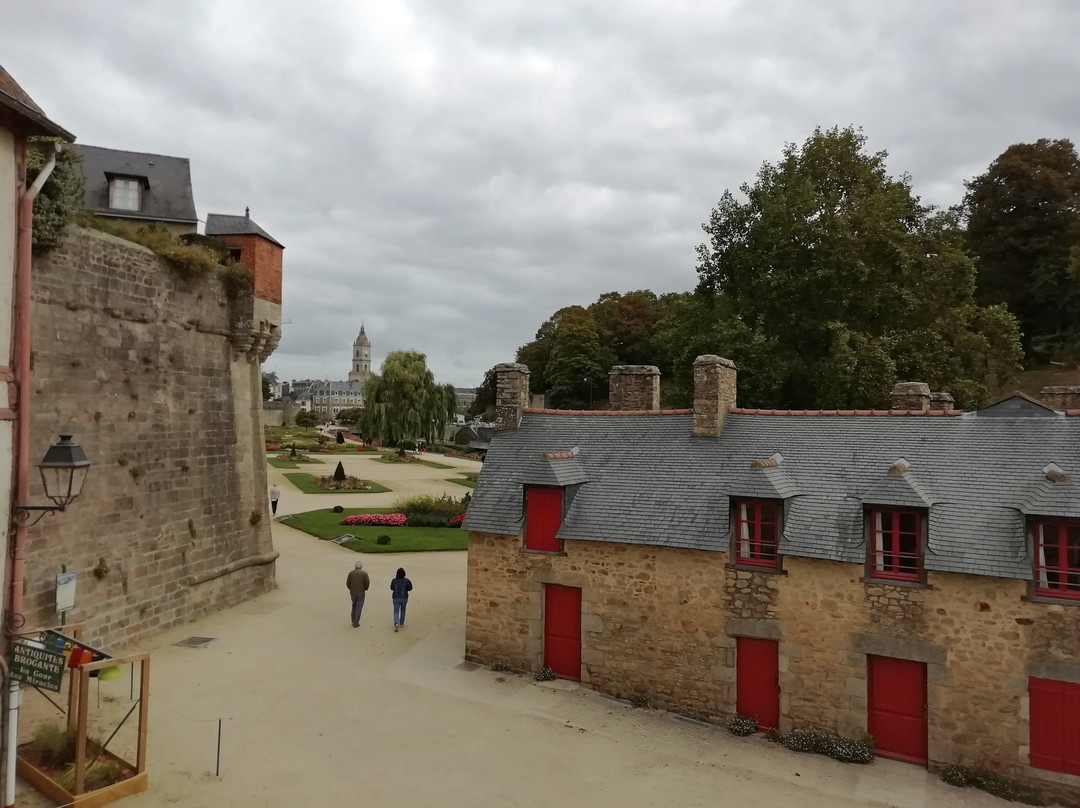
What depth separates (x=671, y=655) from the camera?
1177 centimetres

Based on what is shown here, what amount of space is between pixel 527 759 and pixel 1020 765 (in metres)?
6.71

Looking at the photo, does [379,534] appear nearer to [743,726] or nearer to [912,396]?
[743,726]

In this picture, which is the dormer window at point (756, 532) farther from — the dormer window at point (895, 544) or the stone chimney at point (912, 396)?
the stone chimney at point (912, 396)

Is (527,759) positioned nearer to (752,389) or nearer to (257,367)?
(257,367)

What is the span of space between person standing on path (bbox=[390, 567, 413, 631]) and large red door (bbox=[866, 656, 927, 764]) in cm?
909

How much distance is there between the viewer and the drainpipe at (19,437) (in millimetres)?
6988

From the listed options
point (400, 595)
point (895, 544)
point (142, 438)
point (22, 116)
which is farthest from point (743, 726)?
point (142, 438)

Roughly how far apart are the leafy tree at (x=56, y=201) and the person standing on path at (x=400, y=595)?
899cm

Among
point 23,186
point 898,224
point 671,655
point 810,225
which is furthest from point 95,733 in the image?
point 898,224

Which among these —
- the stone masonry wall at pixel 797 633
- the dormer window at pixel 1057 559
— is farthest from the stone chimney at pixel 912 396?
the stone masonry wall at pixel 797 633

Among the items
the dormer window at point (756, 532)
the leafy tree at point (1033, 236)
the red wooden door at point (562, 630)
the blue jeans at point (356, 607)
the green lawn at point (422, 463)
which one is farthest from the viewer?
the green lawn at point (422, 463)

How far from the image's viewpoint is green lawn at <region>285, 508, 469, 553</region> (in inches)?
925

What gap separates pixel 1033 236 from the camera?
35500mm

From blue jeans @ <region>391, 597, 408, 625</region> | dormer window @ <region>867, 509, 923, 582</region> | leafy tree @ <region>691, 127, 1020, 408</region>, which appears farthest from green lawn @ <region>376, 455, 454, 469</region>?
dormer window @ <region>867, 509, 923, 582</region>
